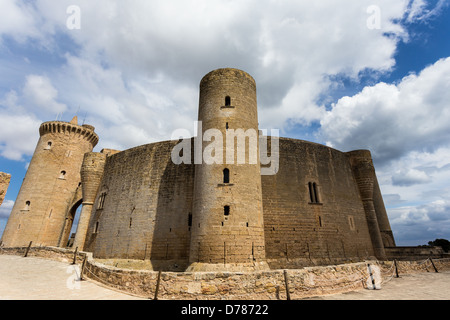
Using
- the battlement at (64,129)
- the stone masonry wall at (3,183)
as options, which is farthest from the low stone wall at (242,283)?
the battlement at (64,129)

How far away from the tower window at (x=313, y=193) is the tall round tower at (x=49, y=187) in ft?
82.7

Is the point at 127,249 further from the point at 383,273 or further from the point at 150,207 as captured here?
the point at 383,273

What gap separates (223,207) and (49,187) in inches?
922

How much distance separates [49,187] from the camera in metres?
24.5

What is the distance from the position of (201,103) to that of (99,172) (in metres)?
12.6

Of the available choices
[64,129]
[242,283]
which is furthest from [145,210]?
[64,129]

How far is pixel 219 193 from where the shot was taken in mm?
10992

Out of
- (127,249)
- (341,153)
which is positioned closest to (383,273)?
(341,153)

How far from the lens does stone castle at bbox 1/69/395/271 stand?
10750mm

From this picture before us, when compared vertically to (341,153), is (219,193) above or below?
below

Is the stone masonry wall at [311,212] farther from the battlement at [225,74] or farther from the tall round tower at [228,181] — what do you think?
the battlement at [225,74]

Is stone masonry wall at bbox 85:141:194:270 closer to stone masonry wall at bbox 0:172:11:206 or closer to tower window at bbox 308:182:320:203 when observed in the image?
stone masonry wall at bbox 0:172:11:206

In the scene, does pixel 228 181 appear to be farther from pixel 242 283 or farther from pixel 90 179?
pixel 90 179
